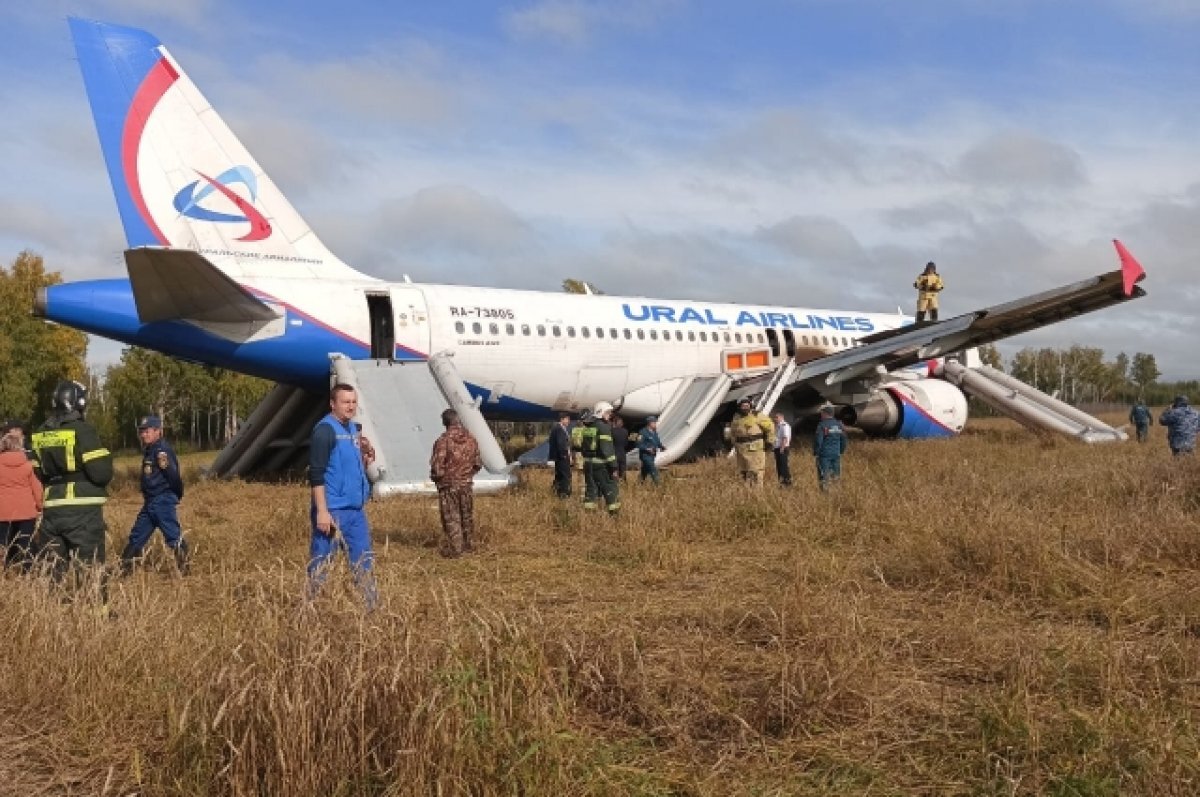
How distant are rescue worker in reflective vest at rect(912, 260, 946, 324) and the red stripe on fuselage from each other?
1408cm

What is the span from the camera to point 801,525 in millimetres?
9211

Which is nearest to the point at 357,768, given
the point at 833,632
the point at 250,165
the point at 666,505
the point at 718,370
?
the point at 833,632

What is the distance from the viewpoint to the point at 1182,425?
49.5 feet

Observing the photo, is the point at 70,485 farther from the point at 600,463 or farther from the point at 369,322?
the point at 369,322

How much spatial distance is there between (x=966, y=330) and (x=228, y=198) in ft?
42.6

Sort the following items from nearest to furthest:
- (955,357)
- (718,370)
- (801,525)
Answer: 1. (801,525)
2. (718,370)
3. (955,357)

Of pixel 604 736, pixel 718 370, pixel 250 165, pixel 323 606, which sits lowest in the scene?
pixel 604 736

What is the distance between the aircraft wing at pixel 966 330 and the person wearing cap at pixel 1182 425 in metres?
2.57

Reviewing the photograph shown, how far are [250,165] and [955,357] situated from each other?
16.8 meters

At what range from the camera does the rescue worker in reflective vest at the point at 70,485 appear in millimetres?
6238

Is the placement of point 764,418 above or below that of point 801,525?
above

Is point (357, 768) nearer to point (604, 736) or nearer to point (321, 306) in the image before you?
point (604, 736)

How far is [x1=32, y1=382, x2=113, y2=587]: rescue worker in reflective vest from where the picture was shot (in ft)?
20.5

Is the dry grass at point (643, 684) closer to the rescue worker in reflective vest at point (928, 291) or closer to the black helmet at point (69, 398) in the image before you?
the black helmet at point (69, 398)
